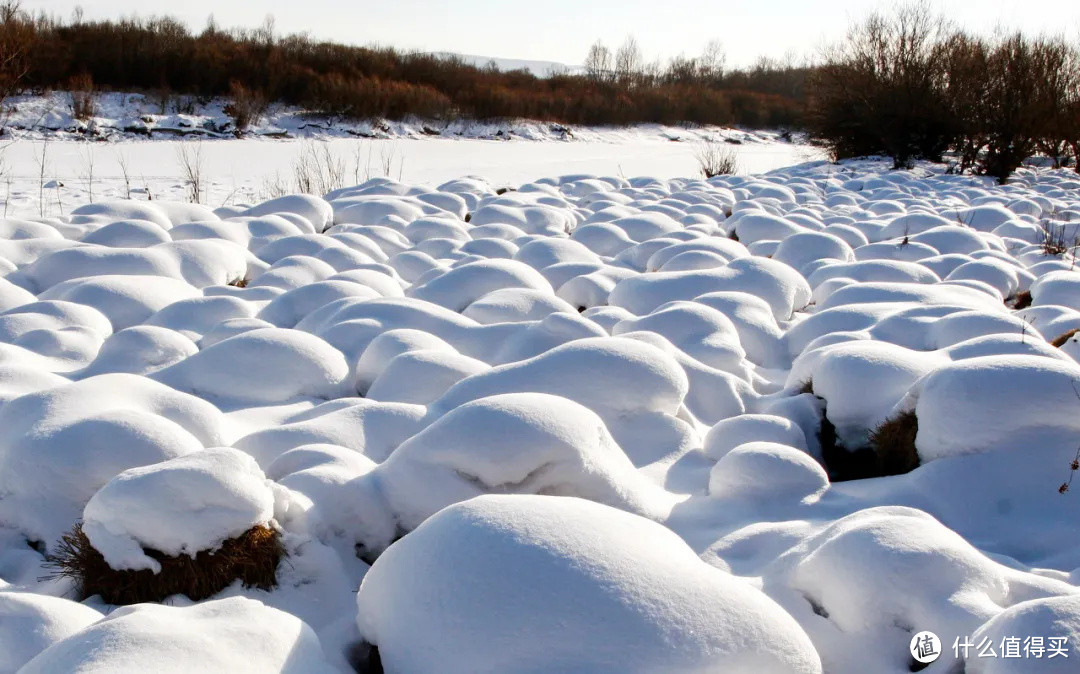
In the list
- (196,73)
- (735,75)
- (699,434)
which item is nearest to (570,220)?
(699,434)

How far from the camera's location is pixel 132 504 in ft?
5.35

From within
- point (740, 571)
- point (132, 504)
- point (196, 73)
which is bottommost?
point (740, 571)

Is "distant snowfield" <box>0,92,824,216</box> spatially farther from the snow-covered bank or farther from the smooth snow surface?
the smooth snow surface

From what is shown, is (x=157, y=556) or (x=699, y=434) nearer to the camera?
(x=157, y=556)

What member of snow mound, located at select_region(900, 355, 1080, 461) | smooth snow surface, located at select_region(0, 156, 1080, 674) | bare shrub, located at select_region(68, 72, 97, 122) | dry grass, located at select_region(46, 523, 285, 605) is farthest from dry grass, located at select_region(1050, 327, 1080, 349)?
bare shrub, located at select_region(68, 72, 97, 122)

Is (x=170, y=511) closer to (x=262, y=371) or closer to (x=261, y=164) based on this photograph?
(x=262, y=371)

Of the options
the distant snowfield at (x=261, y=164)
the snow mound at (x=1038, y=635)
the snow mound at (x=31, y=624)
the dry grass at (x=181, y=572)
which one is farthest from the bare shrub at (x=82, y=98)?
the snow mound at (x=1038, y=635)

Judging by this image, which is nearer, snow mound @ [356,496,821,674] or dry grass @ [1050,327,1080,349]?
snow mound @ [356,496,821,674]

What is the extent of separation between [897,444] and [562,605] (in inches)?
57.5

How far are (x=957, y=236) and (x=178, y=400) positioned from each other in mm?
4791

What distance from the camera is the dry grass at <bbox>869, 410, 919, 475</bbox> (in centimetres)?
228

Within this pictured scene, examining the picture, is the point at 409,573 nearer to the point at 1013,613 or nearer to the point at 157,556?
the point at 157,556

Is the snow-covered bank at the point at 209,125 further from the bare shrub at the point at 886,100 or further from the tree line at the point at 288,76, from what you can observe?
the bare shrub at the point at 886,100

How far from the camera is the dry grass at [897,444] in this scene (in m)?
2.28
